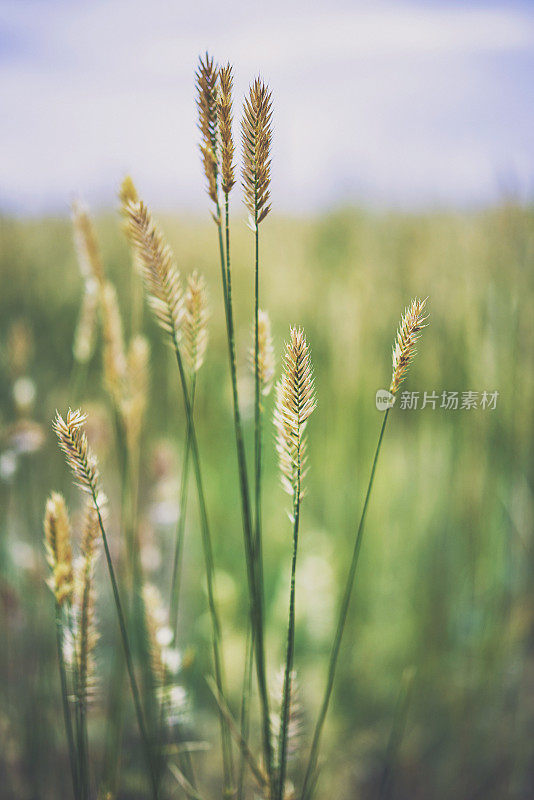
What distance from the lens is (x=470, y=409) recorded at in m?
1.14

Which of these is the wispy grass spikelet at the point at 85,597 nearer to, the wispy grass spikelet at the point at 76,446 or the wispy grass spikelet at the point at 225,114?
the wispy grass spikelet at the point at 76,446

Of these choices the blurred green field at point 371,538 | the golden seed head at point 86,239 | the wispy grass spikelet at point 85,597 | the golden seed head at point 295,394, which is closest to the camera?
the golden seed head at point 295,394

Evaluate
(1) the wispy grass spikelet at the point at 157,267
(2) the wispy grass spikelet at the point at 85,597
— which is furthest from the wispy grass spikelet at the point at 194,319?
(2) the wispy grass spikelet at the point at 85,597

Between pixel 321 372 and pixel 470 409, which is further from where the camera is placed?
pixel 321 372

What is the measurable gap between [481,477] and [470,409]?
157mm

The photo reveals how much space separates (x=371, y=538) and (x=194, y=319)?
41.2 inches

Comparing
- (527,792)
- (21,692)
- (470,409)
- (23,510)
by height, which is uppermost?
(470,409)

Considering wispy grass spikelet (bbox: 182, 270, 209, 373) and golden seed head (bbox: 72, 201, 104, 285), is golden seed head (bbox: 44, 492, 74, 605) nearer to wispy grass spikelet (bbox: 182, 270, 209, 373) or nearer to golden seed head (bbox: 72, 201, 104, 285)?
wispy grass spikelet (bbox: 182, 270, 209, 373)

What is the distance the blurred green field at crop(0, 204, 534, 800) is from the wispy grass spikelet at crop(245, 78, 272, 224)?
290 millimetres

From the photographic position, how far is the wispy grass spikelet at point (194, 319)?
41 centimetres

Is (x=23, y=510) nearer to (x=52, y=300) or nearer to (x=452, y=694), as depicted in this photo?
(x=452, y=694)

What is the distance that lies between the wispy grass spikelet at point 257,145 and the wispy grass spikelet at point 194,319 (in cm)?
8

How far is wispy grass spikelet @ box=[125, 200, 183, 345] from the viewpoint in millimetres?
371

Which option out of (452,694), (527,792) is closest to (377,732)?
(452,694)
